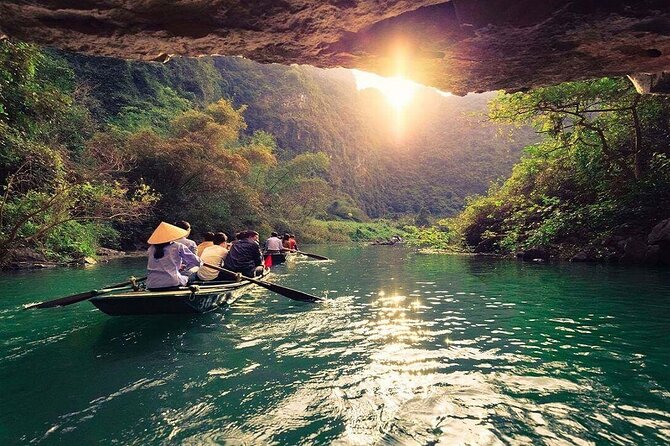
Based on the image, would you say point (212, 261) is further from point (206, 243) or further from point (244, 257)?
point (206, 243)

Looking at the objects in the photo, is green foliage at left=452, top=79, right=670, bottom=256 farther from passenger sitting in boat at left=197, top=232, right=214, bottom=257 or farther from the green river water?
passenger sitting in boat at left=197, top=232, right=214, bottom=257

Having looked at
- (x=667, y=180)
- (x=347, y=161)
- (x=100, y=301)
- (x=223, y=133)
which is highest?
(x=347, y=161)

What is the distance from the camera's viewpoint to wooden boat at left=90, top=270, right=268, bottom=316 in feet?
17.2

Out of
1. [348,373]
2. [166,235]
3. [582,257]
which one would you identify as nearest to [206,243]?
[166,235]

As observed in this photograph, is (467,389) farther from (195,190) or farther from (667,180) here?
(195,190)

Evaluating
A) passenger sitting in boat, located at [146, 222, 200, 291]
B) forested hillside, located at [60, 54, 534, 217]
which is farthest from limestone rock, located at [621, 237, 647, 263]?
forested hillside, located at [60, 54, 534, 217]

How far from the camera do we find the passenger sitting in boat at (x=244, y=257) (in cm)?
853

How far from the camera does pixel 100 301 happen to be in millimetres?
5219

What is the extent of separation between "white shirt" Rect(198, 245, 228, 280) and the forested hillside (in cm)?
2326

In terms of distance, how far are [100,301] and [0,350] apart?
1.25 m

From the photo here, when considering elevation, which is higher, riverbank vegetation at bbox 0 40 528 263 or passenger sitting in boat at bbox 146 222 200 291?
riverbank vegetation at bbox 0 40 528 263

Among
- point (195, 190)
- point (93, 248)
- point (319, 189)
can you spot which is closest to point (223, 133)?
point (195, 190)

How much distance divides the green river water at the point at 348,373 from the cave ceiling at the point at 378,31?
328 centimetres

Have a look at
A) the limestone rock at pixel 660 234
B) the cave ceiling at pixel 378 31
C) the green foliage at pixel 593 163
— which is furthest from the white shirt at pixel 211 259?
the limestone rock at pixel 660 234
